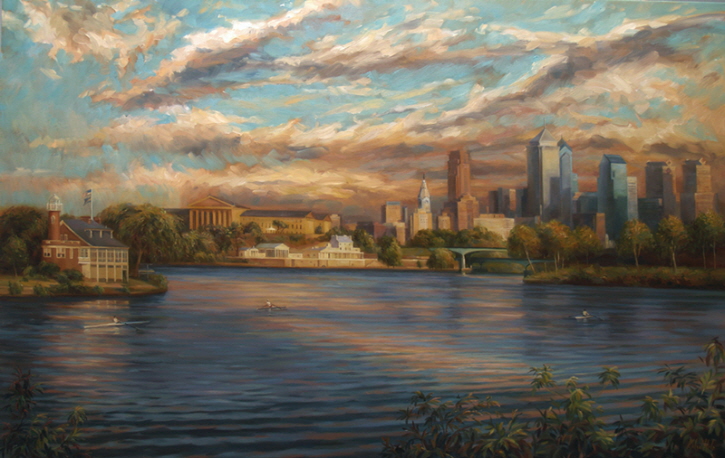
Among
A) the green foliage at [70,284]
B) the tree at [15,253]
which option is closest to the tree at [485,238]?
the green foliage at [70,284]

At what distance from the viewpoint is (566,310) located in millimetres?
4422

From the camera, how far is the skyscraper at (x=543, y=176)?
15.0ft

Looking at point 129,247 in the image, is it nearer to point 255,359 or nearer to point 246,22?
point 255,359

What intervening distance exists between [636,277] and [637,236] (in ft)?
1.14

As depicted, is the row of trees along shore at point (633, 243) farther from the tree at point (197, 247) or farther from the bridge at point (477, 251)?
the tree at point (197, 247)

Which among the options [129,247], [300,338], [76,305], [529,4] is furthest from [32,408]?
[529,4]

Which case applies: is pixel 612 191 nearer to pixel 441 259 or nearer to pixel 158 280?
pixel 441 259

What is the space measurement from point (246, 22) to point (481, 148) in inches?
79.3

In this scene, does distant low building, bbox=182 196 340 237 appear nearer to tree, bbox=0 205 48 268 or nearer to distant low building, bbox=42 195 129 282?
distant low building, bbox=42 195 129 282

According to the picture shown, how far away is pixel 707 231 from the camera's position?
4.59 metres

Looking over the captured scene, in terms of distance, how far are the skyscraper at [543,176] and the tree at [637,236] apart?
550 millimetres

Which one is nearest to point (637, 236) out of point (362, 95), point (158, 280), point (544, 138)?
point (544, 138)

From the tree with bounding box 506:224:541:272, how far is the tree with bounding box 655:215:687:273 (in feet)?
3.02

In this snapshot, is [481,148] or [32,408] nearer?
[32,408]
